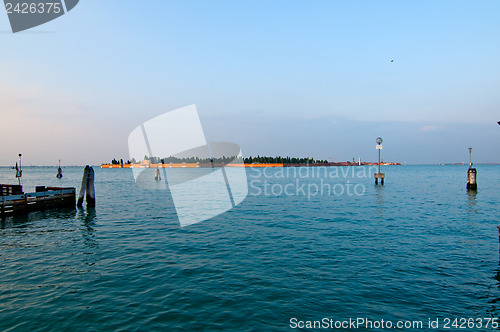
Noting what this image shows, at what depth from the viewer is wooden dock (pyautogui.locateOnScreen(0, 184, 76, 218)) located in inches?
1033

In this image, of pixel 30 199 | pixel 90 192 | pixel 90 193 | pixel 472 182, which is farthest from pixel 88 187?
pixel 472 182

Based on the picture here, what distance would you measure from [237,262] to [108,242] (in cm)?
921

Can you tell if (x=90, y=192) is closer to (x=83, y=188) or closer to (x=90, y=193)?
(x=90, y=193)

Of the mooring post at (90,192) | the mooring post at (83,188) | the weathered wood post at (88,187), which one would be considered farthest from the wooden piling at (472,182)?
the mooring post at (83,188)

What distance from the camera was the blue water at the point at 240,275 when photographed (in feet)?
28.0

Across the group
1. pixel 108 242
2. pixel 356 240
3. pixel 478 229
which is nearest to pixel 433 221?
pixel 478 229

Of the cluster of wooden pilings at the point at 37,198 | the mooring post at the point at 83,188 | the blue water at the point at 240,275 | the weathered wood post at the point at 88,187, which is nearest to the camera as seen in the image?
the blue water at the point at 240,275

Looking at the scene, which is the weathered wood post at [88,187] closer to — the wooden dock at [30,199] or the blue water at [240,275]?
the wooden dock at [30,199]

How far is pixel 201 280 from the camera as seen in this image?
1117 centimetres

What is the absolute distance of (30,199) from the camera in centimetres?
2875

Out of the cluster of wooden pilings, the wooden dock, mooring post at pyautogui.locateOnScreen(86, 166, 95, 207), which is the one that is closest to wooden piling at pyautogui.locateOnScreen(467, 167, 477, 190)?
mooring post at pyautogui.locateOnScreen(86, 166, 95, 207)

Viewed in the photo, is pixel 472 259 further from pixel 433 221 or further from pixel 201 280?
pixel 201 280

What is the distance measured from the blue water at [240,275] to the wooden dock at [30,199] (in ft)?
17.8

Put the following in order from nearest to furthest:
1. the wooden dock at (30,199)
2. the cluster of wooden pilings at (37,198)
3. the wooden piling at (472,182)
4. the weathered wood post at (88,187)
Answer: the wooden dock at (30,199) < the cluster of wooden pilings at (37,198) < the weathered wood post at (88,187) < the wooden piling at (472,182)
